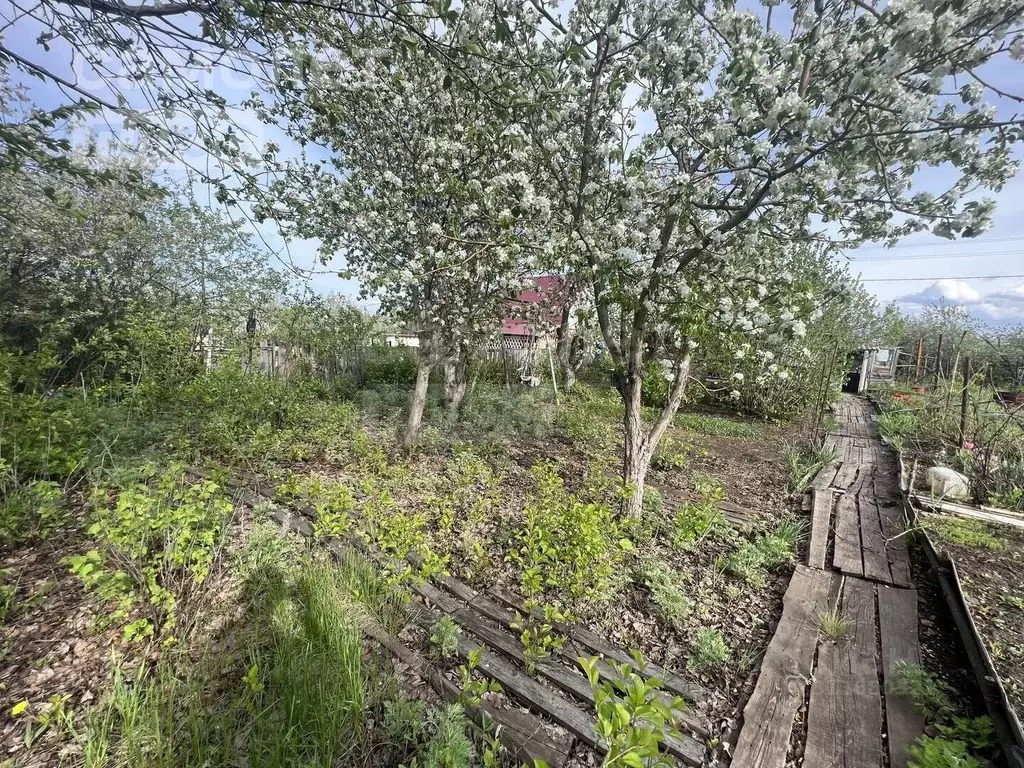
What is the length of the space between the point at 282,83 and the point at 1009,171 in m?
4.13

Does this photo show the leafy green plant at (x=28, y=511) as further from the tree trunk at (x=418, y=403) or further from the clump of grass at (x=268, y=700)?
the tree trunk at (x=418, y=403)

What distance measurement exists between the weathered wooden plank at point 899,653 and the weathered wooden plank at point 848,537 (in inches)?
10.7

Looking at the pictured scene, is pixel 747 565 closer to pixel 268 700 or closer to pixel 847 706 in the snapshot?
pixel 847 706

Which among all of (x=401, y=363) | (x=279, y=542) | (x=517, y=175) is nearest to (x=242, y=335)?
(x=401, y=363)

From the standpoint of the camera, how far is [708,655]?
7.26 feet

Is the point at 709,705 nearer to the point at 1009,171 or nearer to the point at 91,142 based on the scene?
the point at 1009,171

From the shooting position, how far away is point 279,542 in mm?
2764

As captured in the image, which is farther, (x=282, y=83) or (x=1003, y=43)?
(x=282, y=83)

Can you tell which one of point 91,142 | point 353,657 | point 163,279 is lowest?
point 353,657

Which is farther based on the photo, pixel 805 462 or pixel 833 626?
pixel 805 462

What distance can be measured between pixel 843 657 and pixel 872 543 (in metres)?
1.78

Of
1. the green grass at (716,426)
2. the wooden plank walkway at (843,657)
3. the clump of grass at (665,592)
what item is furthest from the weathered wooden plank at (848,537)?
the green grass at (716,426)

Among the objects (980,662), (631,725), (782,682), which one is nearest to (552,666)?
(631,725)

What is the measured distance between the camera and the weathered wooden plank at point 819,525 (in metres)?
3.25
